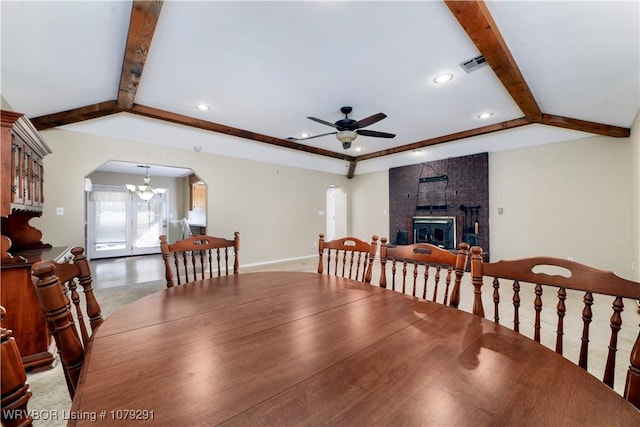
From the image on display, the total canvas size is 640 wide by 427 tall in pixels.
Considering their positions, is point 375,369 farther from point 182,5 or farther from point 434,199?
point 434,199

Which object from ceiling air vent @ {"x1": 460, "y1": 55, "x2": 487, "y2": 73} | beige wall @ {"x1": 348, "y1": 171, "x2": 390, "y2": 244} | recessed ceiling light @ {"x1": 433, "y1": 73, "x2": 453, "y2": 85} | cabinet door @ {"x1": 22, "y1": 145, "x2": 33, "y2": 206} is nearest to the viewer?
cabinet door @ {"x1": 22, "y1": 145, "x2": 33, "y2": 206}

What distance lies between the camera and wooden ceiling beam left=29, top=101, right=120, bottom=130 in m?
3.46

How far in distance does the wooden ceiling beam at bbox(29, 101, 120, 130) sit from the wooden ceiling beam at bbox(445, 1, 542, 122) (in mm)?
3937

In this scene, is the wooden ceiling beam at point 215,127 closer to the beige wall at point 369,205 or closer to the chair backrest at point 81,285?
the beige wall at point 369,205

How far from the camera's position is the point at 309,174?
22.7 feet

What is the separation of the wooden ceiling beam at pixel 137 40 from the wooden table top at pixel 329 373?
200 centimetres

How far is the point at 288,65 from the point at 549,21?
2.11 m

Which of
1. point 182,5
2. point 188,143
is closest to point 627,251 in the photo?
point 182,5

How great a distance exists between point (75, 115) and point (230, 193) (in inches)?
101

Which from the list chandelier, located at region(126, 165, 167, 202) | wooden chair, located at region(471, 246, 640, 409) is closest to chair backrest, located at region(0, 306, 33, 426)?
wooden chair, located at region(471, 246, 640, 409)

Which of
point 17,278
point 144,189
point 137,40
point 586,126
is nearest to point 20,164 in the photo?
point 17,278

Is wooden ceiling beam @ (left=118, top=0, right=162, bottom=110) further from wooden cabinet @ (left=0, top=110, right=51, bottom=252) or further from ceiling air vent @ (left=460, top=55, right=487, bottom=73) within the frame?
ceiling air vent @ (left=460, top=55, right=487, bottom=73)

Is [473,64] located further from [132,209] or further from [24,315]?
[132,209]

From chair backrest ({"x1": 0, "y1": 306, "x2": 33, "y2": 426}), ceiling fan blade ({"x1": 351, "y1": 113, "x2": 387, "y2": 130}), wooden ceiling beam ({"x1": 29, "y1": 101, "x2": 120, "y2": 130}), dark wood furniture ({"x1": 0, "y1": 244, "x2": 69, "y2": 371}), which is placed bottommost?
dark wood furniture ({"x1": 0, "y1": 244, "x2": 69, "y2": 371})
